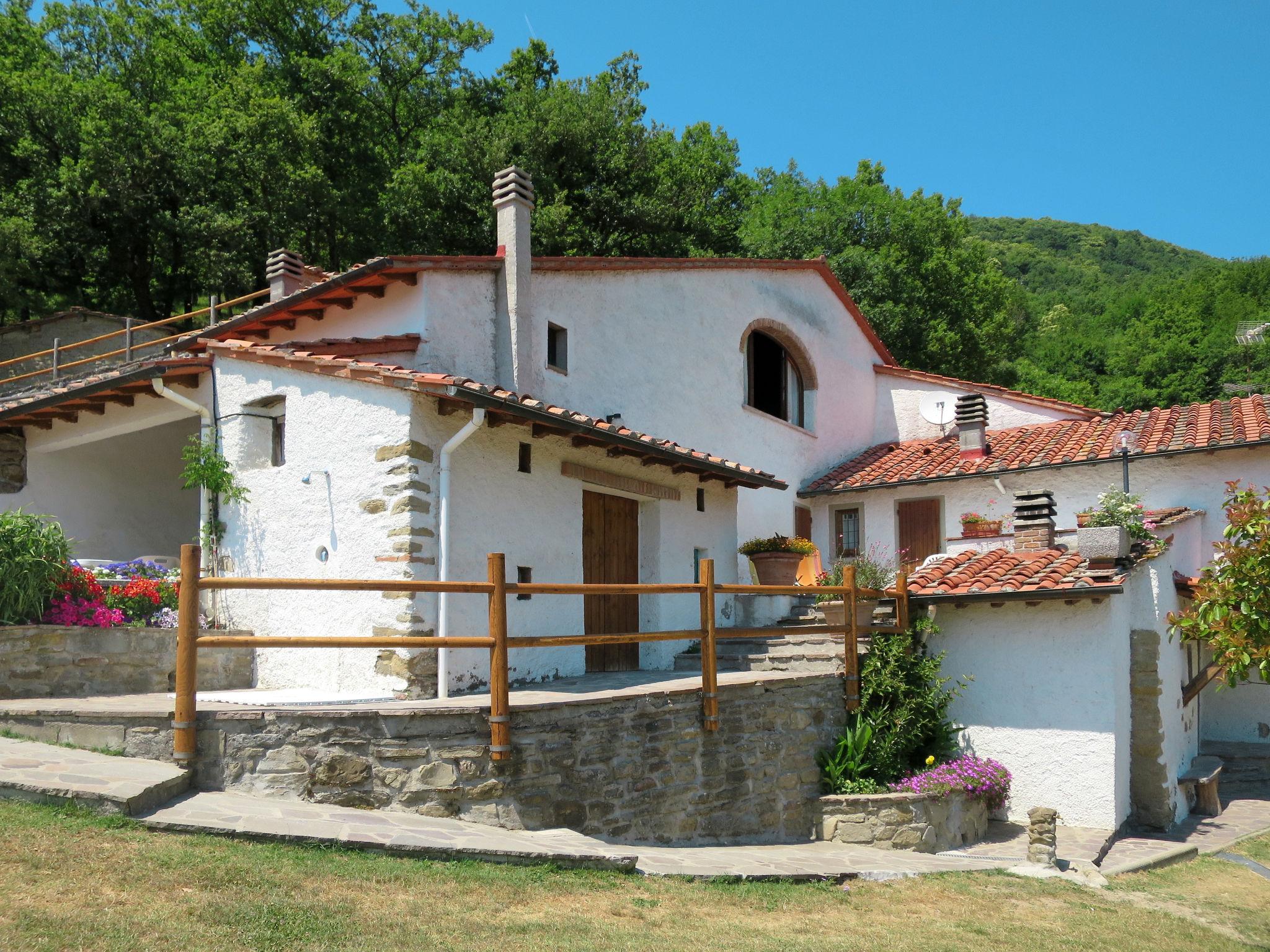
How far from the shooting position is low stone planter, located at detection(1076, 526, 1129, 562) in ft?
34.1

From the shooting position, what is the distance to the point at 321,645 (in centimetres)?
630

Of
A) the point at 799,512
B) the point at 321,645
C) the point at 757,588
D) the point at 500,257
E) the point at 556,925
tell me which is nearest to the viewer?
the point at 556,925

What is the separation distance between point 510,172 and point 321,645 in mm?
7317

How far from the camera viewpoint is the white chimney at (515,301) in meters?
11.5

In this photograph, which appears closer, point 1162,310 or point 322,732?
point 322,732

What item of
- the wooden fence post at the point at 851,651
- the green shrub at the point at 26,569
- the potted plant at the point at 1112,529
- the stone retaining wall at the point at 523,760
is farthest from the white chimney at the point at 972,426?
the green shrub at the point at 26,569

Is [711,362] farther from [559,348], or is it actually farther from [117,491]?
[117,491]

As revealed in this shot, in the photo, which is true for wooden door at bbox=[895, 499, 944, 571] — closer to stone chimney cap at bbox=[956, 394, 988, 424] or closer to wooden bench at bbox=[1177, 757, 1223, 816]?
stone chimney cap at bbox=[956, 394, 988, 424]

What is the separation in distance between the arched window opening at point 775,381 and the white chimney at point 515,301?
6.26 meters

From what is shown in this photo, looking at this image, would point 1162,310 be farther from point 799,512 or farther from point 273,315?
point 273,315

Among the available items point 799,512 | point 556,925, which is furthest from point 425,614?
point 799,512

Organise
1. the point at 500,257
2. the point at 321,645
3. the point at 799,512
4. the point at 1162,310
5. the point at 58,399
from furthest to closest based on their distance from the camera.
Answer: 1. the point at 1162,310
2. the point at 799,512
3. the point at 500,257
4. the point at 58,399
5. the point at 321,645

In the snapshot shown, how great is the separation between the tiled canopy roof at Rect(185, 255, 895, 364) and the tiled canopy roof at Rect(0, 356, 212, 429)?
0.27 m

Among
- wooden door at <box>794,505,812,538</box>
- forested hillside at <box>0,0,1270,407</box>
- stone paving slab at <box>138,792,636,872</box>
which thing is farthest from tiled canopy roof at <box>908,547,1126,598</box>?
forested hillside at <box>0,0,1270,407</box>
